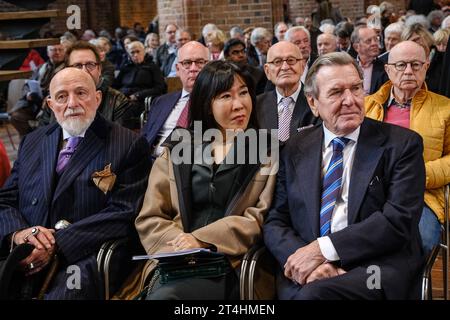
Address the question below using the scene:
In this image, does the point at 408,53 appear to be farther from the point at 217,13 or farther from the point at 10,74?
the point at 217,13

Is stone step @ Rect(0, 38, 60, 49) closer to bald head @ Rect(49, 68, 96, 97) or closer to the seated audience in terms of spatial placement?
the seated audience

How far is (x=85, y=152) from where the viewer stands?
12.6 ft

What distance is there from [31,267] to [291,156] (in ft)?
4.42

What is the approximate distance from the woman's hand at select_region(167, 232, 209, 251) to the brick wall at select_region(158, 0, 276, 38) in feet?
26.4

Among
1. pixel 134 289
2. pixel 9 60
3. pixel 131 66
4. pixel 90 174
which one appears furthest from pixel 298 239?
pixel 131 66

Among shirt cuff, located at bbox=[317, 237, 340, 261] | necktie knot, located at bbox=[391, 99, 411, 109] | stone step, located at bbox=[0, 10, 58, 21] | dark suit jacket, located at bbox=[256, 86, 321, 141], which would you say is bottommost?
shirt cuff, located at bbox=[317, 237, 340, 261]

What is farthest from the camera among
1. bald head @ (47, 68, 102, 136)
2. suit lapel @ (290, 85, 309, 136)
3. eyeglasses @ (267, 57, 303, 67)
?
eyeglasses @ (267, 57, 303, 67)

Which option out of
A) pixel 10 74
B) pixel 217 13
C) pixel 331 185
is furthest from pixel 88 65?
pixel 217 13

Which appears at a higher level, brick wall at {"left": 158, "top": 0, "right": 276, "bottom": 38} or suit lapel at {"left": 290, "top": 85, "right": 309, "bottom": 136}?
brick wall at {"left": 158, "top": 0, "right": 276, "bottom": 38}

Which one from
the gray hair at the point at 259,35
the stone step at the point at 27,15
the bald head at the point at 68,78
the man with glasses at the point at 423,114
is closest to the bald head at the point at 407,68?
the man with glasses at the point at 423,114

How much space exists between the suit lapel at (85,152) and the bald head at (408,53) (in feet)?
5.95

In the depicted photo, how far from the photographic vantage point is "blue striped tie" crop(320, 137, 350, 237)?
3320 millimetres

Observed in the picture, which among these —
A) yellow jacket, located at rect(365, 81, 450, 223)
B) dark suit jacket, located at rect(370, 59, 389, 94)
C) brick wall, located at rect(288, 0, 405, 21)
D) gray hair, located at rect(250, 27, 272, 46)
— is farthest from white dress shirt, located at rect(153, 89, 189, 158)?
brick wall, located at rect(288, 0, 405, 21)

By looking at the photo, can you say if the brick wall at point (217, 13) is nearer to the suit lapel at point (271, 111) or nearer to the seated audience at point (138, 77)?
the seated audience at point (138, 77)
